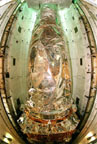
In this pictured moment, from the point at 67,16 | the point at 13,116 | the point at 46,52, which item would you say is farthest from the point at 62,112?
the point at 67,16

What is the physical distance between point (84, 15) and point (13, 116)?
57.1 inches

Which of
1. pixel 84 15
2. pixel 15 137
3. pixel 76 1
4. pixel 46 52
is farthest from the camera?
pixel 76 1

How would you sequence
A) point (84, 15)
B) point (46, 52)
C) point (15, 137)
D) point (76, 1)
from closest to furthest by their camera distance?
point (46, 52) < point (15, 137) < point (84, 15) < point (76, 1)

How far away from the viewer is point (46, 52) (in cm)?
106

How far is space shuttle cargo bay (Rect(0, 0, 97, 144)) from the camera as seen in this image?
1483 mm

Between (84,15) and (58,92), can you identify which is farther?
(84,15)

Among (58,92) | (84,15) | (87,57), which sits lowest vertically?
(58,92)

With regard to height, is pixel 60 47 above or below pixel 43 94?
above

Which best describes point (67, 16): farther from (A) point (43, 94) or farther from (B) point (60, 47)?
(A) point (43, 94)

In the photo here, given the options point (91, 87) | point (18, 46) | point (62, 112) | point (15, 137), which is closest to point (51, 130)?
point (62, 112)

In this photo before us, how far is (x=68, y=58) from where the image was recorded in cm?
140

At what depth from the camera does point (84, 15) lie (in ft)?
5.43

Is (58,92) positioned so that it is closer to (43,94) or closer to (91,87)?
(43,94)

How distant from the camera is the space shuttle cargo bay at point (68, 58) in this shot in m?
1.48
